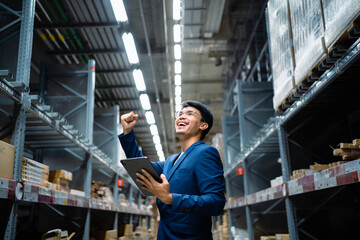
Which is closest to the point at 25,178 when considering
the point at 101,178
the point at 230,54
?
the point at 101,178

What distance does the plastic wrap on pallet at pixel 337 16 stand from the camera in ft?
8.61

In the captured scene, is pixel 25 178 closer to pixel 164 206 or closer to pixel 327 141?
pixel 164 206

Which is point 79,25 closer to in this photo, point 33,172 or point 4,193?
point 33,172

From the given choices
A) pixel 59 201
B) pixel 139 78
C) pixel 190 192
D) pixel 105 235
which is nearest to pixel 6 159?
pixel 59 201

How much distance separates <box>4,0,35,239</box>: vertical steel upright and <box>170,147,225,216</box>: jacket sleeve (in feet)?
7.62

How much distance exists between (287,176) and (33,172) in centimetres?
333

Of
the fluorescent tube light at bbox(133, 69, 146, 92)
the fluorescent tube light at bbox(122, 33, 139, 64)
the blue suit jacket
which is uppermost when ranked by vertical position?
the fluorescent tube light at bbox(133, 69, 146, 92)

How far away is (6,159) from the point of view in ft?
11.4

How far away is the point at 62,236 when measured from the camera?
16.3 feet

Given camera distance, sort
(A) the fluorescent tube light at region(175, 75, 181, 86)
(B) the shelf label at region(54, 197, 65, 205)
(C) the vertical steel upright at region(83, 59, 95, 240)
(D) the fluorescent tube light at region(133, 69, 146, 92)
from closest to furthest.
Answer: (B) the shelf label at region(54, 197, 65, 205), (C) the vertical steel upright at region(83, 59, 95, 240), (D) the fluorescent tube light at region(133, 69, 146, 92), (A) the fluorescent tube light at region(175, 75, 181, 86)

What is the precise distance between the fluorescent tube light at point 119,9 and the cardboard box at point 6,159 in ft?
13.2

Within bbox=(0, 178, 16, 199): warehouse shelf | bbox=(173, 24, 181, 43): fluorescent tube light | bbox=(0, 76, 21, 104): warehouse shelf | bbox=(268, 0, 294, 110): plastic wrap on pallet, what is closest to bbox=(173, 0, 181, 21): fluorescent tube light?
bbox=(173, 24, 181, 43): fluorescent tube light

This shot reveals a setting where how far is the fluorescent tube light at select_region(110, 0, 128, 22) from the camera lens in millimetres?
6707

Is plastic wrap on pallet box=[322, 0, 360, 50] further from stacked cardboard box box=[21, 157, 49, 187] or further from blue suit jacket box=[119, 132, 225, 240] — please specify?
stacked cardboard box box=[21, 157, 49, 187]
